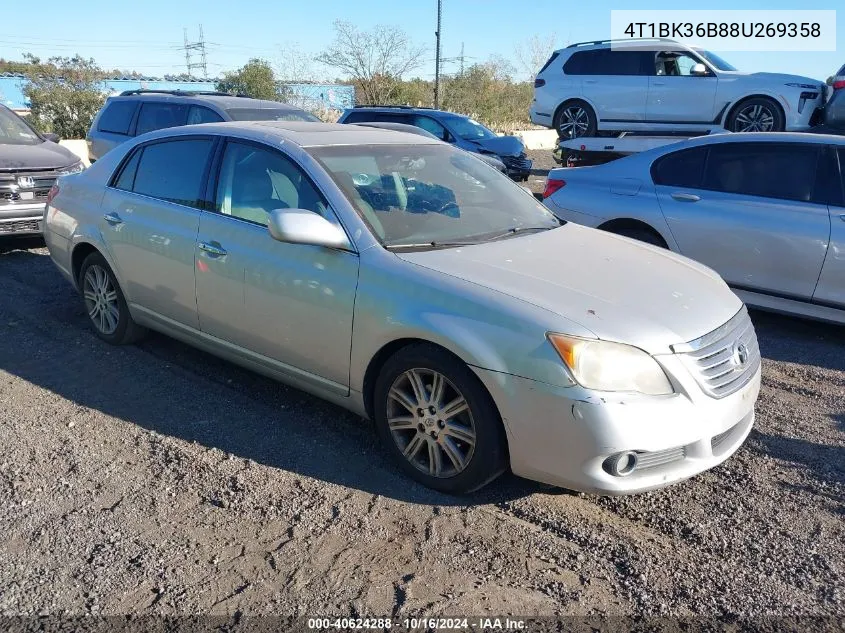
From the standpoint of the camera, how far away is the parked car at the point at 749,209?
573cm

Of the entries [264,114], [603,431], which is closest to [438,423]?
[603,431]

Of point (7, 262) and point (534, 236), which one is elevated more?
point (534, 236)

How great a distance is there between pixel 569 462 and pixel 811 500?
4.32ft

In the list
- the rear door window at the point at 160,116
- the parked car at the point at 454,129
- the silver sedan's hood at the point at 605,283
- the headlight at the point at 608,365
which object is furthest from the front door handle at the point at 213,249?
the parked car at the point at 454,129

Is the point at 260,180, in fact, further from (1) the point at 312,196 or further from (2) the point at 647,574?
(2) the point at 647,574

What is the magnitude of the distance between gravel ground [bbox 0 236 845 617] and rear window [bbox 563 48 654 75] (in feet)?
31.4

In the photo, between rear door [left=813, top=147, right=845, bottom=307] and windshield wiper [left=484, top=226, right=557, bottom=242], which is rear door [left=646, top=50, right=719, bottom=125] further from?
windshield wiper [left=484, top=226, right=557, bottom=242]

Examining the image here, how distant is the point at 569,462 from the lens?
316 centimetres

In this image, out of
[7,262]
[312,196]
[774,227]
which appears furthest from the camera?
[7,262]

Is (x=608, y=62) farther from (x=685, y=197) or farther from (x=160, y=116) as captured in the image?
(x=685, y=197)

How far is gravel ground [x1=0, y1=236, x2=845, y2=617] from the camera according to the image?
9.40ft

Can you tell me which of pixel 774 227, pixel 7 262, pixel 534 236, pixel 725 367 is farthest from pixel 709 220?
pixel 7 262

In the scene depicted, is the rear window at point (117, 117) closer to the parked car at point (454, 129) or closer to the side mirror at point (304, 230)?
the parked car at point (454, 129)

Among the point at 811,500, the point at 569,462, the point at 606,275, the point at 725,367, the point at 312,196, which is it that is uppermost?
the point at 312,196
